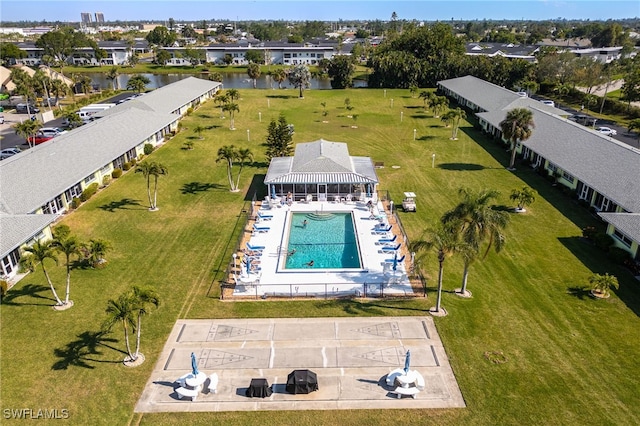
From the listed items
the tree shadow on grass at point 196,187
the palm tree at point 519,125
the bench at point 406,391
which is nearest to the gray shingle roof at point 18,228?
the tree shadow on grass at point 196,187

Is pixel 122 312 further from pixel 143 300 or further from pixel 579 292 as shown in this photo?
pixel 579 292

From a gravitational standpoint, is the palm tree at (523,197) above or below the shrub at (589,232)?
above

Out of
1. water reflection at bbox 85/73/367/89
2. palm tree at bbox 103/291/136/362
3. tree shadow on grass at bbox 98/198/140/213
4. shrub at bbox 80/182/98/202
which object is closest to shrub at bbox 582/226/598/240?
palm tree at bbox 103/291/136/362

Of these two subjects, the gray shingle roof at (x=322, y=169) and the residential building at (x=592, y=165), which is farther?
the gray shingle roof at (x=322, y=169)

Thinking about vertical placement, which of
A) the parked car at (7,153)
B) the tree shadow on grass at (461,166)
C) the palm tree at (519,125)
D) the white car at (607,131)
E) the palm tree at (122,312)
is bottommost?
the tree shadow on grass at (461,166)

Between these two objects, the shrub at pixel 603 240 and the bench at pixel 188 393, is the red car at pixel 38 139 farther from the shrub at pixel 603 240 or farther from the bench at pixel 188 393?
the shrub at pixel 603 240

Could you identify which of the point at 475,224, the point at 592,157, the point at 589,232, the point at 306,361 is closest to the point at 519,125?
the point at 592,157
